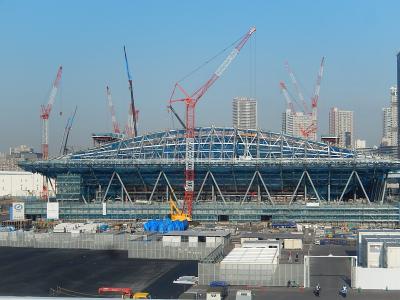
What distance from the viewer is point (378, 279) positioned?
27141 mm

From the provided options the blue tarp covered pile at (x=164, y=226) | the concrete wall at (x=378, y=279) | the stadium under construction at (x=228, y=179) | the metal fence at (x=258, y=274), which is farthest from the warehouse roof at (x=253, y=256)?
the stadium under construction at (x=228, y=179)

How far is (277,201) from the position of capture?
6944 cm

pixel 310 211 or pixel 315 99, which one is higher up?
pixel 315 99

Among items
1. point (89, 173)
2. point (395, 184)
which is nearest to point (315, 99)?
point (395, 184)

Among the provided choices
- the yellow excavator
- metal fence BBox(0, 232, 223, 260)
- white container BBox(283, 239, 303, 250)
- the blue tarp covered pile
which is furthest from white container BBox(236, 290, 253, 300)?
the yellow excavator

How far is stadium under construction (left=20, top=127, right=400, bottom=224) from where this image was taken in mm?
63750

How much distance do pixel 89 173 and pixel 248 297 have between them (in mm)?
47816

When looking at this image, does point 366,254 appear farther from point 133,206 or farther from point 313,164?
point 133,206

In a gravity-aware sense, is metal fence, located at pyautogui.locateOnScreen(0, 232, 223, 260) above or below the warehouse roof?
below

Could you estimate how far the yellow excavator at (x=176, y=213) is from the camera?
2457 inches

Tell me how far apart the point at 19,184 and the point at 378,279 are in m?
111

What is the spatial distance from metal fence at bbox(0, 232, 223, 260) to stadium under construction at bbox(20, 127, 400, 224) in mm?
18506

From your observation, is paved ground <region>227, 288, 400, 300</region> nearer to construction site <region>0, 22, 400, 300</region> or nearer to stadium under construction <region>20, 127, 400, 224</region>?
construction site <region>0, 22, 400, 300</region>

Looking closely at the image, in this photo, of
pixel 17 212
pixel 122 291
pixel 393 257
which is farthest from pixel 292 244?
pixel 17 212
